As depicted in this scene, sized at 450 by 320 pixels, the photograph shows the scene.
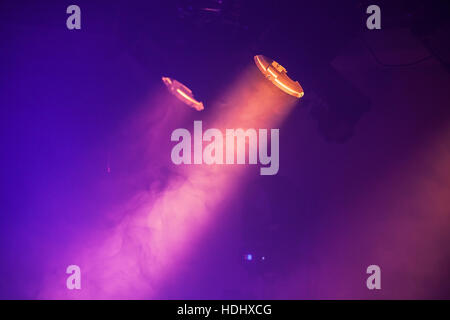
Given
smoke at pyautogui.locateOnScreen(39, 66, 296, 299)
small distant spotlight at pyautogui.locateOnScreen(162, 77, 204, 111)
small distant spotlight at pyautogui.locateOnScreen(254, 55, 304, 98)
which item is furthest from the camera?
smoke at pyautogui.locateOnScreen(39, 66, 296, 299)

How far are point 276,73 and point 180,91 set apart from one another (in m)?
0.77

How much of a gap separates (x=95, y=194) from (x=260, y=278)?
63.3 inches

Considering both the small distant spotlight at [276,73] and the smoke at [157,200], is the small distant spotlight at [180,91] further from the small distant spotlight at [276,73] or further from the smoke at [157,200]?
the small distant spotlight at [276,73]

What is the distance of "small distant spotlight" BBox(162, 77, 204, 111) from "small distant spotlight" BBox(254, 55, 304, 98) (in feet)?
2.03

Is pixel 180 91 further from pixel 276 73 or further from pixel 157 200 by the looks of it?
pixel 157 200

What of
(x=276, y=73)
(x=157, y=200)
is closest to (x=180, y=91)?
(x=276, y=73)

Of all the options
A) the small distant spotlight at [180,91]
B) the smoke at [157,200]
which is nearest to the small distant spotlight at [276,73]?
the smoke at [157,200]

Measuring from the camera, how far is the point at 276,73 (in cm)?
239

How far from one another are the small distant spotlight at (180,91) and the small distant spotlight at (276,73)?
Result: 62 centimetres

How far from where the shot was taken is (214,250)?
2.87m

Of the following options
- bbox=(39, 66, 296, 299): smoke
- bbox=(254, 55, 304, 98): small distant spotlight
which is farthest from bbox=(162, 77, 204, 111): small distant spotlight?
bbox=(254, 55, 304, 98): small distant spotlight

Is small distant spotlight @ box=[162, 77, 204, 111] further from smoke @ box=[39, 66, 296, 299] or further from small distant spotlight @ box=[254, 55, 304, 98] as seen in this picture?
small distant spotlight @ box=[254, 55, 304, 98]

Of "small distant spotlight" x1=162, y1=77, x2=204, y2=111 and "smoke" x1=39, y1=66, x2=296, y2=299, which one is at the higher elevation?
"small distant spotlight" x1=162, y1=77, x2=204, y2=111

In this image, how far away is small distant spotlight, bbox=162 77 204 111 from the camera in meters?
2.64
